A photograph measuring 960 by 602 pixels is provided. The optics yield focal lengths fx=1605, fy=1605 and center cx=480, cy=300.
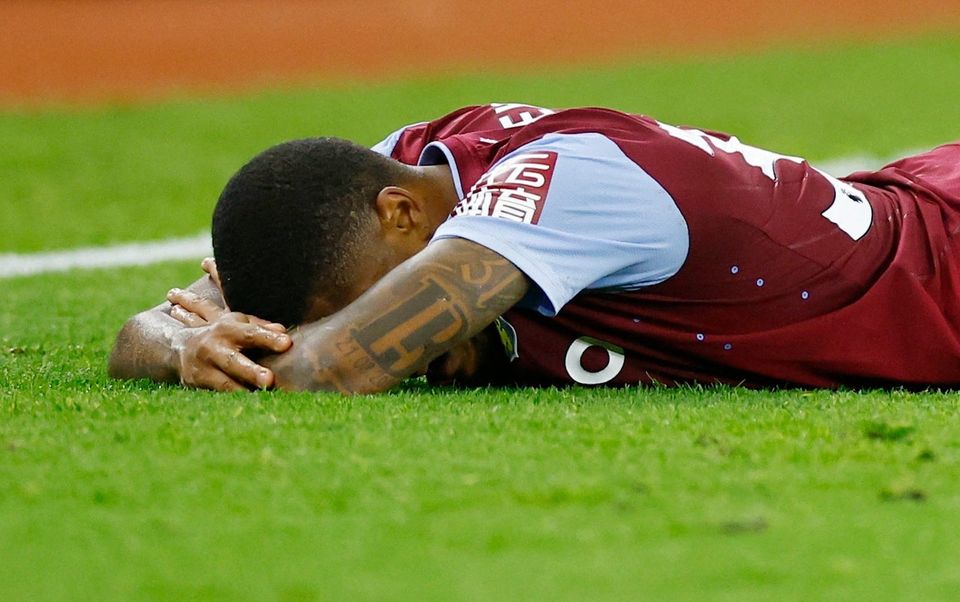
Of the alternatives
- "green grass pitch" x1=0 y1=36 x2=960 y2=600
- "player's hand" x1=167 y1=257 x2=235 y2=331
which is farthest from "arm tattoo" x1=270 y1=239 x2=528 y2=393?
"player's hand" x1=167 y1=257 x2=235 y2=331

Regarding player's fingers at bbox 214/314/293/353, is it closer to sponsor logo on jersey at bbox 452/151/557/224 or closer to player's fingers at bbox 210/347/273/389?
player's fingers at bbox 210/347/273/389

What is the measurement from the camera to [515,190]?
143 inches

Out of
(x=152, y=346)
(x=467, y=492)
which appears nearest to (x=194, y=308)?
(x=152, y=346)

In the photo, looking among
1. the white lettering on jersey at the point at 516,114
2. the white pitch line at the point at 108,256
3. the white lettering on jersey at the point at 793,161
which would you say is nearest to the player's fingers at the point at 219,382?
the white lettering on jersey at the point at 516,114

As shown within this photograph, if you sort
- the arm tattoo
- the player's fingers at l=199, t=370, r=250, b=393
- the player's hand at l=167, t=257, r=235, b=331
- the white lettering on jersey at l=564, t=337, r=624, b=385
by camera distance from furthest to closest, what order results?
the player's hand at l=167, t=257, r=235, b=331 < the white lettering on jersey at l=564, t=337, r=624, b=385 < the player's fingers at l=199, t=370, r=250, b=393 < the arm tattoo

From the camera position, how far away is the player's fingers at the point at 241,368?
3.68 metres

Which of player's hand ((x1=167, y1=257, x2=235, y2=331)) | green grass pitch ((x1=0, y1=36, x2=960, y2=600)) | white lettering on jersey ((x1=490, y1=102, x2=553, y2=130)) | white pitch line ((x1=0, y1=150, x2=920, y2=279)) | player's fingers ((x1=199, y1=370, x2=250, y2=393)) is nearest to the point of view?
green grass pitch ((x1=0, y1=36, x2=960, y2=600))

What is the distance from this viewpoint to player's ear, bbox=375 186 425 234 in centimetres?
377

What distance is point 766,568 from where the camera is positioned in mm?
2512

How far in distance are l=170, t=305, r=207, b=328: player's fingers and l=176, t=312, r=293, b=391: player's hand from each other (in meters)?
0.15

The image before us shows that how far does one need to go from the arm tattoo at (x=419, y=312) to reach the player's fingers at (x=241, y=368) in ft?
0.39

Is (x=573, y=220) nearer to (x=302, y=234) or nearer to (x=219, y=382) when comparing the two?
(x=302, y=234)

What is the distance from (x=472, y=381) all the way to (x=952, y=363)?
3.90 ft

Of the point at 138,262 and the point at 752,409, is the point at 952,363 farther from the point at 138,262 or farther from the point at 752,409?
the point at 138,262
